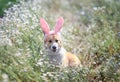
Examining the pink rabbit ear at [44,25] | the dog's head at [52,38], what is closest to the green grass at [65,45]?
the dog's head at [52,38]

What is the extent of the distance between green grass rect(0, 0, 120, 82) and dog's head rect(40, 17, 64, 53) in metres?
0.12

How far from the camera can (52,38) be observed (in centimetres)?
648

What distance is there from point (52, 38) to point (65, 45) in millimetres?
1281

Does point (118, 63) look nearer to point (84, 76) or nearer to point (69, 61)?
point (84, 76)

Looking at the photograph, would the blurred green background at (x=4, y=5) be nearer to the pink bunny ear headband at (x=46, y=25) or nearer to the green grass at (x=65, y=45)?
the green grass at (x=65, y=45)

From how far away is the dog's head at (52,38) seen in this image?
6.38 metres

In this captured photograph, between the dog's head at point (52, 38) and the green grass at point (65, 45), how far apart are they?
0.12m

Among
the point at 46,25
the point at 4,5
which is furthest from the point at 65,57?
the point at 4,5

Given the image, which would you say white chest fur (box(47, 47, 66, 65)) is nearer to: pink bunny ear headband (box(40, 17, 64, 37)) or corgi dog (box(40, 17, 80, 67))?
corgi dog (box(40, 17, 80, 67))

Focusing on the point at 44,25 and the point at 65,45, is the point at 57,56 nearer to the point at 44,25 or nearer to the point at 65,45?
the point at 44,25

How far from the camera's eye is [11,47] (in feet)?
17.5

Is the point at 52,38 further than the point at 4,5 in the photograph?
No

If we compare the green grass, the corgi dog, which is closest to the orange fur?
the corgi dog

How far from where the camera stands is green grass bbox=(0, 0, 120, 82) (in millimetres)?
5273
